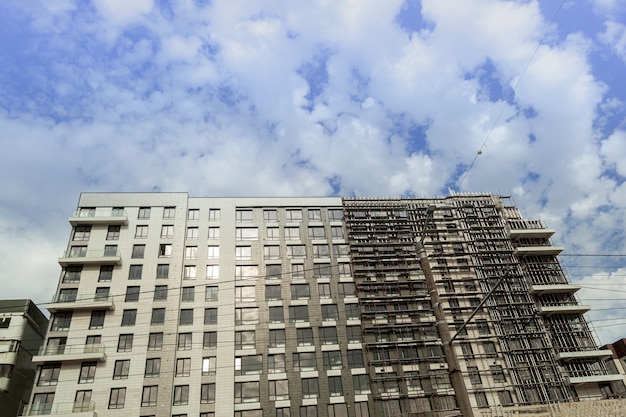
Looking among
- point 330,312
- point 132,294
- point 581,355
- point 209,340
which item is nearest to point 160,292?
point 132,294

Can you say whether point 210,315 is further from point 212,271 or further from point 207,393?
point 207,393

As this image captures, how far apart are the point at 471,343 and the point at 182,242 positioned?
39.6 metres

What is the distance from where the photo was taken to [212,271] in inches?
2147

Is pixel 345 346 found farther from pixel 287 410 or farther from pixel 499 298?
pixel 499 298

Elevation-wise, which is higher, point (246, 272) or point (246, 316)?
point (246, 272)

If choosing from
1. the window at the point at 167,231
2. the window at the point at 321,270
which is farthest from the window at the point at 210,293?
the window at the point at 321,270

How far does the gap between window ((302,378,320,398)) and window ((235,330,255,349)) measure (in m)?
7.53

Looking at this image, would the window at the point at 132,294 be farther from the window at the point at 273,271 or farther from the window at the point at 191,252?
the window at the point at 273,271

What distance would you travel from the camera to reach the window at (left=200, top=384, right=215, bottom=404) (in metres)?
46.2

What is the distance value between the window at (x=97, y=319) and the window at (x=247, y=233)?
1895 cm

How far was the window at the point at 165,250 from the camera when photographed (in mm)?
54781

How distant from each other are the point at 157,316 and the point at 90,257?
1183 centimetres

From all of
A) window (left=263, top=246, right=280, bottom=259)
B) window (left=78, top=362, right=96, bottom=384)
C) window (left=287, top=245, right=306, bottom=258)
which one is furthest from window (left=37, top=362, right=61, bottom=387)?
window (left=287, top=245, right=306, bottom=258)

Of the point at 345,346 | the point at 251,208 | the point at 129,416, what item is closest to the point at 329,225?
the point at 251,208
